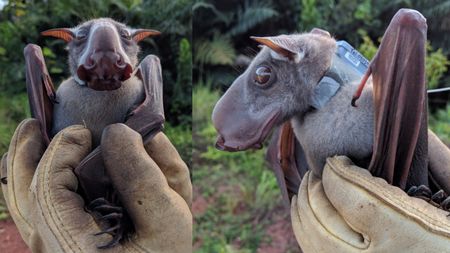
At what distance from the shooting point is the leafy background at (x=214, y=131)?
242 centimetres

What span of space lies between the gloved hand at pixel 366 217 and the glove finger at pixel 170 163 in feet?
0.83

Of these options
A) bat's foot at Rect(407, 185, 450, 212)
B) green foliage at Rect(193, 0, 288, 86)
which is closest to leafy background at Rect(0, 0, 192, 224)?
bat's foot at Rect(407, 185, 450, 212)

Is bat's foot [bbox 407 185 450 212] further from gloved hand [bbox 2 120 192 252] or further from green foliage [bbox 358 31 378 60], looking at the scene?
green foliage [bbox 358 31 378 60]

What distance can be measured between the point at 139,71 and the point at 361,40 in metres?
1.63

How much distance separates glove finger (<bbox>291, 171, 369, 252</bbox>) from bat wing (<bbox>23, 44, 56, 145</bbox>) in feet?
1.68

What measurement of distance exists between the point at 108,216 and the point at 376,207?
0.47m

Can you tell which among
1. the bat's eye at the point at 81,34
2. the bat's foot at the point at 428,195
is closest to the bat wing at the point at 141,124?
the bat's eye at the point at 81,34

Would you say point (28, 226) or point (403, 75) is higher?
point (403, 75)

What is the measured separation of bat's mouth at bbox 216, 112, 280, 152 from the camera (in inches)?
37.0

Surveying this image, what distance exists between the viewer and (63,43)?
90cm

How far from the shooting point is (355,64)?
96 centimetres

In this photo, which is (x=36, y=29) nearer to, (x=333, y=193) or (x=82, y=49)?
(x=82, y=49)

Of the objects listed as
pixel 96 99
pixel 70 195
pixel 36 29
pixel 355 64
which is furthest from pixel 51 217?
pixel 355 64

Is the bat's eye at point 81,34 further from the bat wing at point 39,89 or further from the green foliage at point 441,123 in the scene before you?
the green foliage at point 441,123
